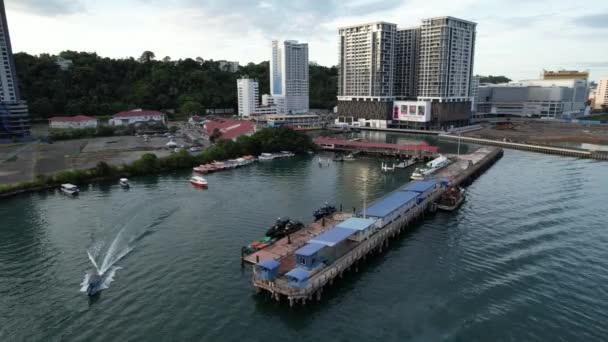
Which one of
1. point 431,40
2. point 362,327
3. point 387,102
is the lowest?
point 362,327

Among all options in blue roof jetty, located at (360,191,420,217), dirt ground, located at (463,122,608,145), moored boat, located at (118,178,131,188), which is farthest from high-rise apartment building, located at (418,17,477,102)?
moored boat, located at (118,178,131,188)

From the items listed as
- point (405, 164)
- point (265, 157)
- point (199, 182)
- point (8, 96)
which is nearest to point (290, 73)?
point (265, 157)

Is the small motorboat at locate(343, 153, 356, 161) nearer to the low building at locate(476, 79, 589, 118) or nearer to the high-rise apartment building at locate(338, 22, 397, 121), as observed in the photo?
the high-rise apartment building at locate(338, 22, 397, 121)

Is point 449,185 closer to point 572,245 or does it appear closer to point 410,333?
point 572,245

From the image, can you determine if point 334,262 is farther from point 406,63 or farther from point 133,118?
point 406,63

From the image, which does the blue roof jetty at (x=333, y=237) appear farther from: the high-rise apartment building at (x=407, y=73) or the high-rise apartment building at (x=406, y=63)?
the high-rise apartment building at (x=406, y=63)

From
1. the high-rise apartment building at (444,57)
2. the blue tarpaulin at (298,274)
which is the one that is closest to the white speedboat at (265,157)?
the blue tarpaulin at (298,274)

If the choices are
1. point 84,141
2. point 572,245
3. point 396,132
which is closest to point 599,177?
point 572,245
